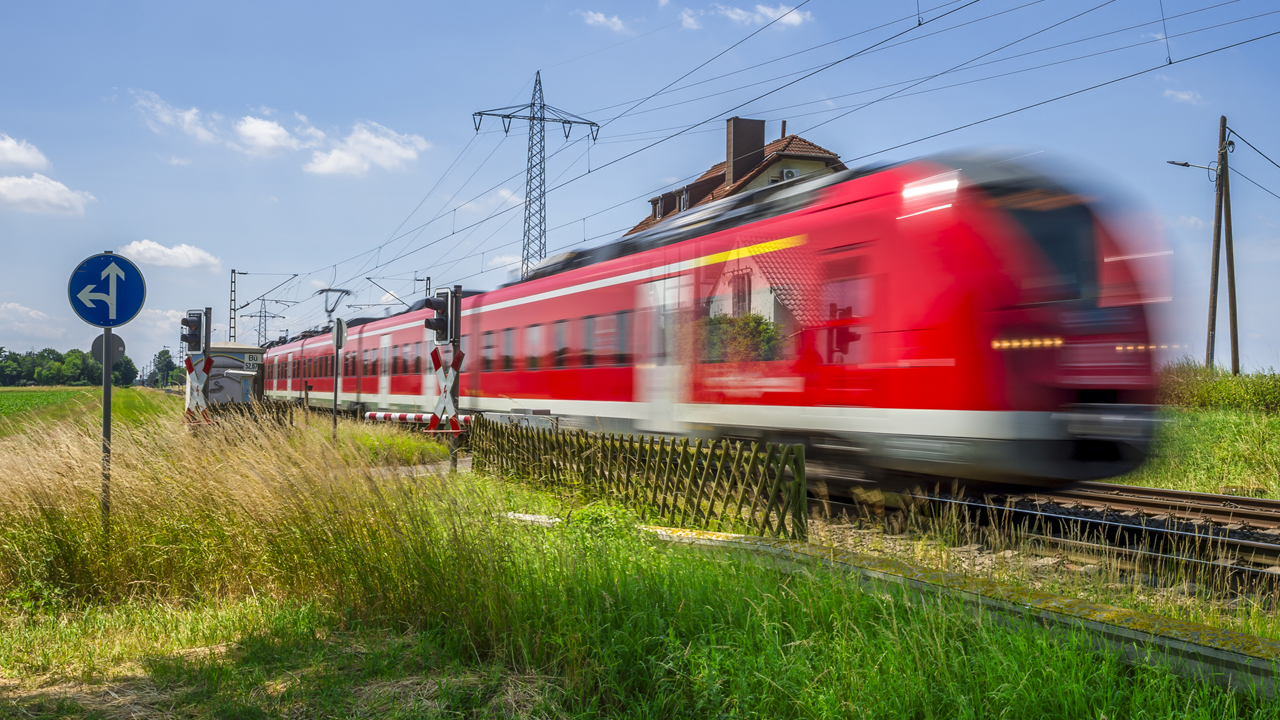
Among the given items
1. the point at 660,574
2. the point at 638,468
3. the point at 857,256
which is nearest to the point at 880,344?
the point at 857,256

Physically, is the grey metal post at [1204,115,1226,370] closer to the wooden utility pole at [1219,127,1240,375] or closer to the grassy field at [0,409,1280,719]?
the wooden utility pole at [1219,127,1240,375]

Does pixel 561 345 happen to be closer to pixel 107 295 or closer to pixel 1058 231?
pixel 107 295

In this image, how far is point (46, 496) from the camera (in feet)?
22.5

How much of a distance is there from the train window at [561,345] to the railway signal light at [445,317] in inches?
77.0

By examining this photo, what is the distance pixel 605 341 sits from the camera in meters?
12.1

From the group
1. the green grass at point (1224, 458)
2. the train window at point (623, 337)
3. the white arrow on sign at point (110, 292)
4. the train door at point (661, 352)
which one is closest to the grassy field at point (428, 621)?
the white arrow on sign at point (110, 292)

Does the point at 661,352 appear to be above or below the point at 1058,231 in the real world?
below

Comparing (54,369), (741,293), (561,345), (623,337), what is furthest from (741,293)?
(54,369)

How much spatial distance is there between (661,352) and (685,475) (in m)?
3.09

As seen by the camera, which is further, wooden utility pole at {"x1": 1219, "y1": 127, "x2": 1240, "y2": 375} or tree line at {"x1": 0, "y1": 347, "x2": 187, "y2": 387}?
tree line at {"x1": 0, "y1": 347, "x2": 187, "y2": 387}

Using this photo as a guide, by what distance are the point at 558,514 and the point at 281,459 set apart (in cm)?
220

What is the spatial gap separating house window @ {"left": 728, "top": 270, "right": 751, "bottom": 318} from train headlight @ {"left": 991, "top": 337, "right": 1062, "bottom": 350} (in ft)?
9.49

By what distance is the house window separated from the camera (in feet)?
29.8

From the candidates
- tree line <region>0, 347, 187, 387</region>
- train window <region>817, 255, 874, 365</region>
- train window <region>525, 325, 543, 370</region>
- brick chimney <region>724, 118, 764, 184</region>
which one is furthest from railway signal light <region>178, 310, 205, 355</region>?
tree line <region>0, 347, 187, 387</region>
